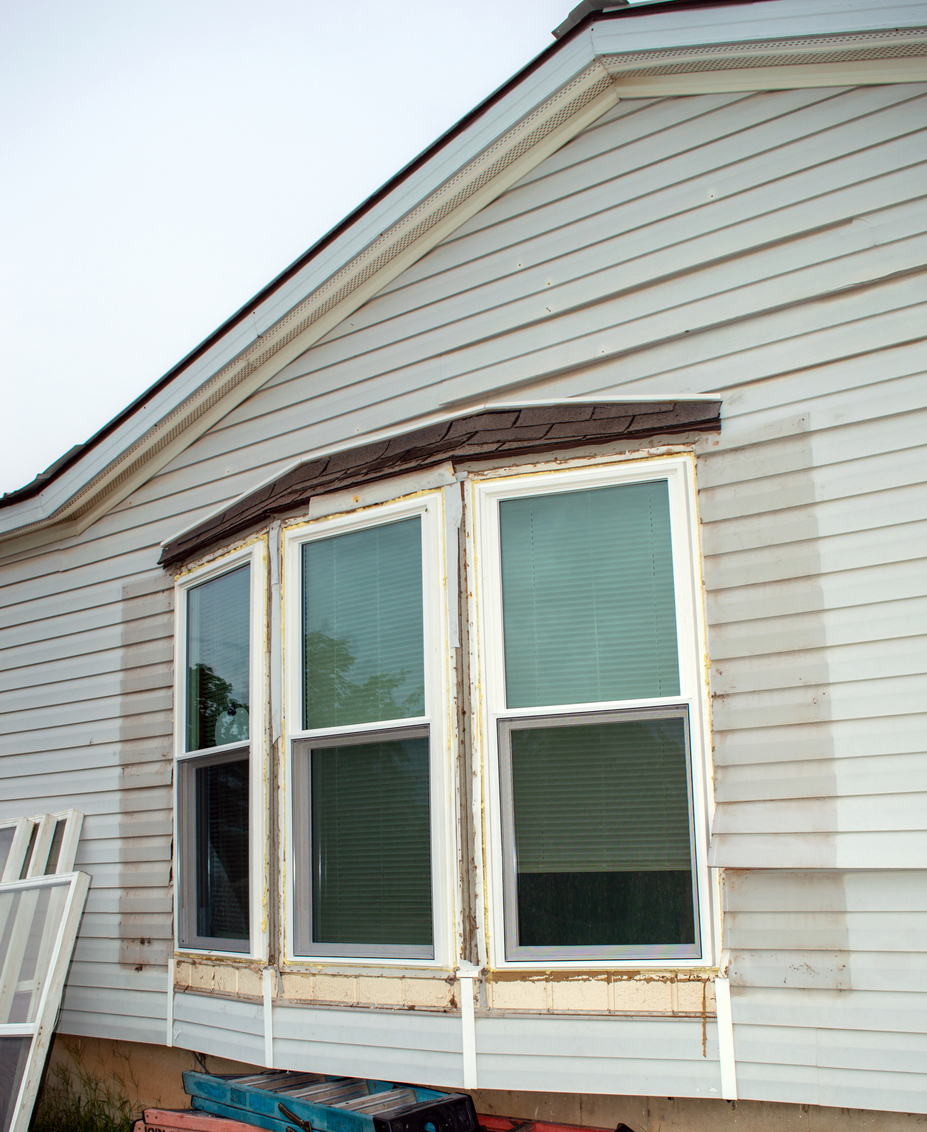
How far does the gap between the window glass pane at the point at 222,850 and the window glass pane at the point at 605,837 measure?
162cm

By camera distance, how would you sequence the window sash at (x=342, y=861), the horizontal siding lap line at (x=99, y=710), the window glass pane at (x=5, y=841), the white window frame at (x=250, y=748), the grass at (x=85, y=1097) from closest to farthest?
1. the window sash at (x=342, y=861)
2. the white window frame at (x=250, y=748)
3. the grass at (x=85, y=1097)
4. the horizontal siding lap line at (x=99, y=710)
5. the window glass pane at (x=5, y=841)

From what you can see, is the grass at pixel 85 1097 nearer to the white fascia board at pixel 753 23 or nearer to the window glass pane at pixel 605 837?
the window glass pane at pixel 605 837

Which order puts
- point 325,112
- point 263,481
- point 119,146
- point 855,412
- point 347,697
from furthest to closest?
point 325,112 < point 119,146 < point 263,481 < point 347,697 < point 855,412

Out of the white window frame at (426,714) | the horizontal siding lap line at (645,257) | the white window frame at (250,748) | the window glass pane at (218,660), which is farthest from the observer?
the window glass pane at (218,660)

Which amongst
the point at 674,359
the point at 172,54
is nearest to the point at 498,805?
the point at 674,359

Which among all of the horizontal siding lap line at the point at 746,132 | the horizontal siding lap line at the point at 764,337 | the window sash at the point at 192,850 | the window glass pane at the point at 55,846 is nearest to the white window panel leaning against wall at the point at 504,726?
the window sash at the point at 192,850

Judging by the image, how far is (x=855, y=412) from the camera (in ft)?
11.0

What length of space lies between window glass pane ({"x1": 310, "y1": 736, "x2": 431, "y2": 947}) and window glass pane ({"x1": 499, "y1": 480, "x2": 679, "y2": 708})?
0.62m

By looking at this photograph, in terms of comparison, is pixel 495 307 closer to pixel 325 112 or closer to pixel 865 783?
pixel 865 783

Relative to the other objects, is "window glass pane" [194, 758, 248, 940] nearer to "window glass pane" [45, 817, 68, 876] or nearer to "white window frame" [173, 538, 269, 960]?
"white window frame" [173, 538, 269, 960]

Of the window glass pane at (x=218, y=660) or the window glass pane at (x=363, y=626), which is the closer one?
the window glass pane at (x=363, y=626)

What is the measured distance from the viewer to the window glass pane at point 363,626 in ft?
13.1

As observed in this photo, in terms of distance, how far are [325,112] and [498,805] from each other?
1451 cm

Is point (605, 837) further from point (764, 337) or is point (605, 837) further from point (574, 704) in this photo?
point (764, 337)
